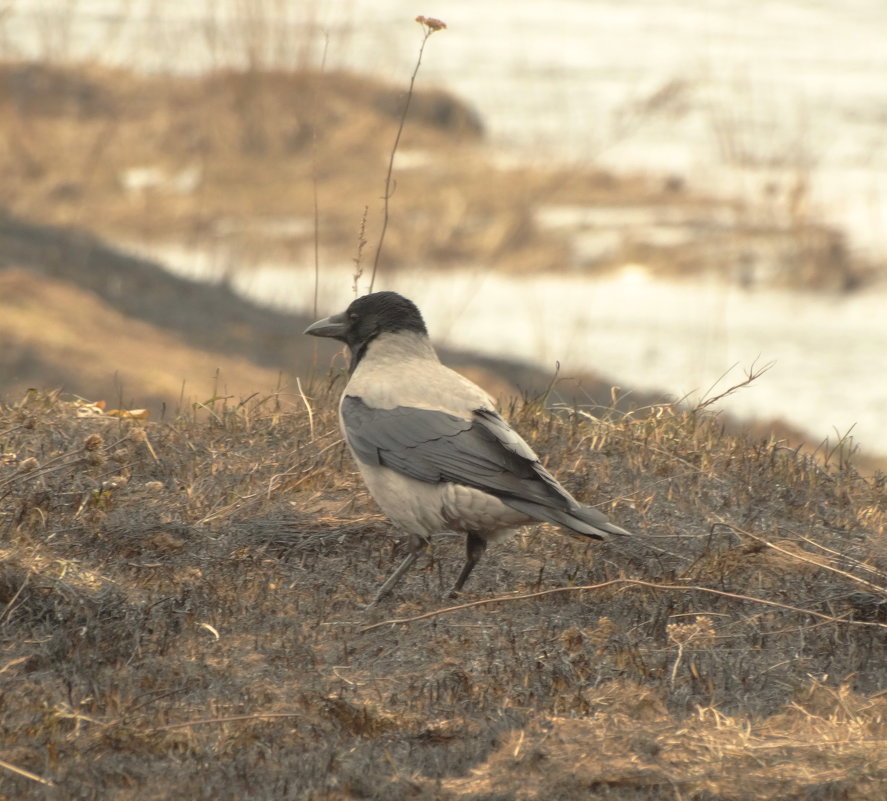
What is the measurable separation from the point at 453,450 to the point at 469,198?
1280 centimetres

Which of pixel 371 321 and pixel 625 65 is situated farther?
pixel 625 65

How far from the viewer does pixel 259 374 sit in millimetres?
9461

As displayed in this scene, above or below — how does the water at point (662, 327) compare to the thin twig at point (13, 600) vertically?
below

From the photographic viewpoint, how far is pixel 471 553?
4500mm

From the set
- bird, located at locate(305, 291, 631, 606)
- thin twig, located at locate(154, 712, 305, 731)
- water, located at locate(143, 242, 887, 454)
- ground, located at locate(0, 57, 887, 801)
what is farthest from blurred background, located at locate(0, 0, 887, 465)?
thin twig, located at locate(154, 712, 305, 731)

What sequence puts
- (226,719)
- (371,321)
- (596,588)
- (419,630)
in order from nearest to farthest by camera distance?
1. (226,719)
2. (419,630)
3. (596,588)
4. (371,321)

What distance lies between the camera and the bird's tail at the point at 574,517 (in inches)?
164

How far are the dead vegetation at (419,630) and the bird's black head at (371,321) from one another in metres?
0.47

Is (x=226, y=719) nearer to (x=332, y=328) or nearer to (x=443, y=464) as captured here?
(x=443, y=464)

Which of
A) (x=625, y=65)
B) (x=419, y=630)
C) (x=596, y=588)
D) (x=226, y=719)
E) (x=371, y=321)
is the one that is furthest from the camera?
(x=625, y=65)

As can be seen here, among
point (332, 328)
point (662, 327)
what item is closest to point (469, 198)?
point (662, 327)

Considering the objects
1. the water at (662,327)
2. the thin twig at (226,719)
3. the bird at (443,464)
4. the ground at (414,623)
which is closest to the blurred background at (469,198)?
the water at (662,327)

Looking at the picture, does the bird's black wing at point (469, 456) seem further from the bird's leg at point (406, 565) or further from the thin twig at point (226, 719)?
the thin twig at point (226, 719)

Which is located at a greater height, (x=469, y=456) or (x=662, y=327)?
(x=469, y=456)
